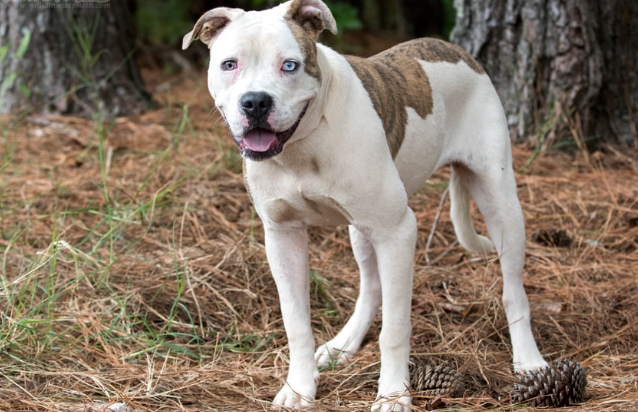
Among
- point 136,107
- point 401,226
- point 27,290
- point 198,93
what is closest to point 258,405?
point 401,226

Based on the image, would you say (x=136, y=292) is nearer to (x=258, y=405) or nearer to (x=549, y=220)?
(x=258, y=405)

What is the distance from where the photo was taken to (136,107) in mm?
6965

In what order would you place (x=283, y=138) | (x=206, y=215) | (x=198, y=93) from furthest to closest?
(x=198, y=93)
(x=206, y=215)
(x=283, y=138)

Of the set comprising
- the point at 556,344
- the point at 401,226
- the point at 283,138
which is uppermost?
the point at 283,138

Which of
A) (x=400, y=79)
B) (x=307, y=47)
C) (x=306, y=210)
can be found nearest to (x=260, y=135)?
(x=307, y=47)

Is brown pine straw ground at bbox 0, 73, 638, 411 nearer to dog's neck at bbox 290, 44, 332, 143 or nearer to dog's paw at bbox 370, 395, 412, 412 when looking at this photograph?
A: dog's paw at bbox 370, 395, 412, 412

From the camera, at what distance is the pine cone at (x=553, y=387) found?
10.7 ft

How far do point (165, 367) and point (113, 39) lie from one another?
13.4 ft

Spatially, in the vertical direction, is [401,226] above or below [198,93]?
above

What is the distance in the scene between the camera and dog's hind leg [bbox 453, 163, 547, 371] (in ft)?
12.7

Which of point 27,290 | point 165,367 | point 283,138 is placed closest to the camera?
point 283,138

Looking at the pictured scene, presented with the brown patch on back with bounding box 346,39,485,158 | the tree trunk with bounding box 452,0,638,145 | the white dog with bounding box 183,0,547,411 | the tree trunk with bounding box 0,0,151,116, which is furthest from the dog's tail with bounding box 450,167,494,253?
the tree trunk with bounding box 0,0,151,116

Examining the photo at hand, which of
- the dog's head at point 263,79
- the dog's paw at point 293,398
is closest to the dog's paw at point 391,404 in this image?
the dog's paw at point 293,398

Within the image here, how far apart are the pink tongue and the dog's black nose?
105 mm
